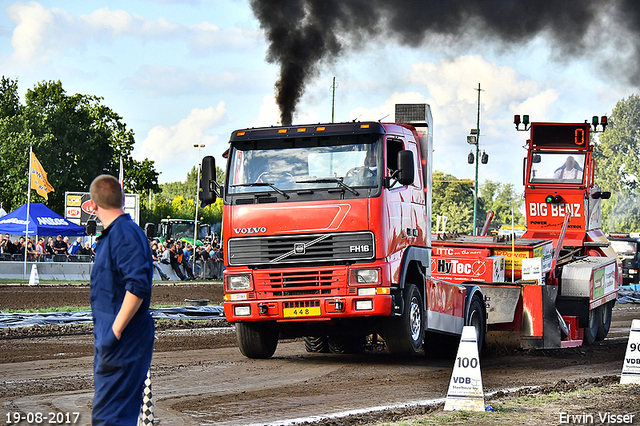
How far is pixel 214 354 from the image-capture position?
1267 centimetres

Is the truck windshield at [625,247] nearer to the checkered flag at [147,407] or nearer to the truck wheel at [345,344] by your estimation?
the truck wheel at [345,344]

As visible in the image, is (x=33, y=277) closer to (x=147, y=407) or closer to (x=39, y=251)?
(x=39, y=251)

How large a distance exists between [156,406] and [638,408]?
15.4 feet

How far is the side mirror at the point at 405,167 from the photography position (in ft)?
35.4

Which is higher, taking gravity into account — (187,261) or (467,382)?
(187,261)

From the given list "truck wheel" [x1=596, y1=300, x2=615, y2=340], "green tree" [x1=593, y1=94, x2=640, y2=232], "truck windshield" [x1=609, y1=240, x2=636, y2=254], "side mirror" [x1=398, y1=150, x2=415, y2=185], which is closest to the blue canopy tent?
"truck wheel" [x1=596, y1=300, x2=615, y2=340]

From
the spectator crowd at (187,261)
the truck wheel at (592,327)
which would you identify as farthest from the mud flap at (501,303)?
the spectator crowd at (187,261)

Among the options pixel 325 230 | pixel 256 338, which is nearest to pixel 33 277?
pixel 256 338

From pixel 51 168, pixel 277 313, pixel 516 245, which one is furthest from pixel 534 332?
pixel 51 168

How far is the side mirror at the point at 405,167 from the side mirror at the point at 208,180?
252 cm

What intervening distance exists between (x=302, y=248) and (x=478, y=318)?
13.1 feet

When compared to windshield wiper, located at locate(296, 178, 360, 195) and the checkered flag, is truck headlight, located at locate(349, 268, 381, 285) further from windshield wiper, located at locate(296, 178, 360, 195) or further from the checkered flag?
the checkered flag

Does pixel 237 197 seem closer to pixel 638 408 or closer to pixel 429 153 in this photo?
pixel 429 153

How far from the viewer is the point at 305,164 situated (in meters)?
11.1
